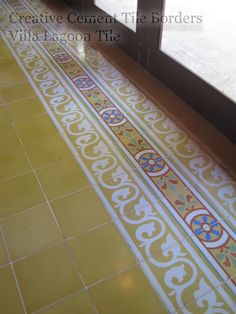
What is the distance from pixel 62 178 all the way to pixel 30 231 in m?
0.33

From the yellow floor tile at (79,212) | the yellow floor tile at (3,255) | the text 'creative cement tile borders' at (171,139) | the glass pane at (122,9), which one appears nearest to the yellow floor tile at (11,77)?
the text 'creative cement tile borders' at (171,139)

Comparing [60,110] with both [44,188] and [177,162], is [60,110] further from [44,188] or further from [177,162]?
[177,162]

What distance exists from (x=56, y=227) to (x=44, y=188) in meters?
0.24

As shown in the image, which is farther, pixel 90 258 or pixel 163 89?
pixel 163 89

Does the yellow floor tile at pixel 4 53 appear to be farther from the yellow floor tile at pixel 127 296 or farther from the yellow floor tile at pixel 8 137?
the yellow floor tile at pixel 127 296


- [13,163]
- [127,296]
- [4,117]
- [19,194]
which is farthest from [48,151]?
[127,296]

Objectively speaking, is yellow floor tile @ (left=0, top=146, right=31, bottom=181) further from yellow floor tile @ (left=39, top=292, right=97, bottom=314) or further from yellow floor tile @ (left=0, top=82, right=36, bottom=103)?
yellow floor tile @ (left=39, top=292, right=97, bottom=314)

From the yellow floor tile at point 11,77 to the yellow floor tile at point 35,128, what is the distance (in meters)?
0.52

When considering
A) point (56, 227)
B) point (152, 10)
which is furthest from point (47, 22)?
point (56, 227)

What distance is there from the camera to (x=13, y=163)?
1664 millimetres

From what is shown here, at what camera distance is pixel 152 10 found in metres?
2.10

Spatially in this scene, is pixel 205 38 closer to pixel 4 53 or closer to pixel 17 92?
pixel 17 92

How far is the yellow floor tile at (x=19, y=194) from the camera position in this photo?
1457mm

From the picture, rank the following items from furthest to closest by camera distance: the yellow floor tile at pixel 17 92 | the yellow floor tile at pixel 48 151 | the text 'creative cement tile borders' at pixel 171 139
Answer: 1. the yellow floor tile at pixel 17 92
2. the yellow floor tile at pixel 48 151
3. the text 'creative cement tile borders' at pixel 171 139
